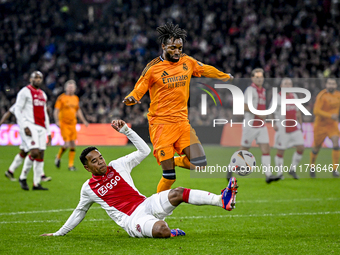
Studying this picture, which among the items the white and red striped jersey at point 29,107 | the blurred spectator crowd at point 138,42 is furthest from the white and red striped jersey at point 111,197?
the blurred spectator crowd at point 138,42

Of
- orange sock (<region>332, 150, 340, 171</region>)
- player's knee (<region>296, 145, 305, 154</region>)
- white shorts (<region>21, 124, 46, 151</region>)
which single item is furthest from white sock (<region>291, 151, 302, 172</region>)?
white shorts (<region>21, 124, 46, 151</region>)

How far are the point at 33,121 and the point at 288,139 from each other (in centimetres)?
585

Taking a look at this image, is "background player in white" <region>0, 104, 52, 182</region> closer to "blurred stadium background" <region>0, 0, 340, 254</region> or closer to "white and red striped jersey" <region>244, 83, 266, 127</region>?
"blurred stadium background" <region>0, 0, 340, 254</region>

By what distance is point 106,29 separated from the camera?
86.9 feet

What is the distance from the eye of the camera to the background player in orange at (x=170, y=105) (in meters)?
6.18

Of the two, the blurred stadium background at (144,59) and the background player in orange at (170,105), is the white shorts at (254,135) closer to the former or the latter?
the blurred stadium background at (144,59)

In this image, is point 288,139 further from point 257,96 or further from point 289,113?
point 257,96

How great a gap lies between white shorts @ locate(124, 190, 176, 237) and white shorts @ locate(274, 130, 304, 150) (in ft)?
21.0

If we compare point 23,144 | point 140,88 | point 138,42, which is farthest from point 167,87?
point 138,42

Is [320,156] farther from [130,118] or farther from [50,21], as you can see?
[50,21]

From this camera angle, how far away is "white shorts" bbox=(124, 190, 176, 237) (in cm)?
518

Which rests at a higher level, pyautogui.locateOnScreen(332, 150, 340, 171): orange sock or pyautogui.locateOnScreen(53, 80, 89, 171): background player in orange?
pyautogui.locateOnScreen(53, 80, 89, 171): background player in orange

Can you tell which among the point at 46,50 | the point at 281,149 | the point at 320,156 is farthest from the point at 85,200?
the point at 46,50

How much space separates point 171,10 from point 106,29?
3810mm
